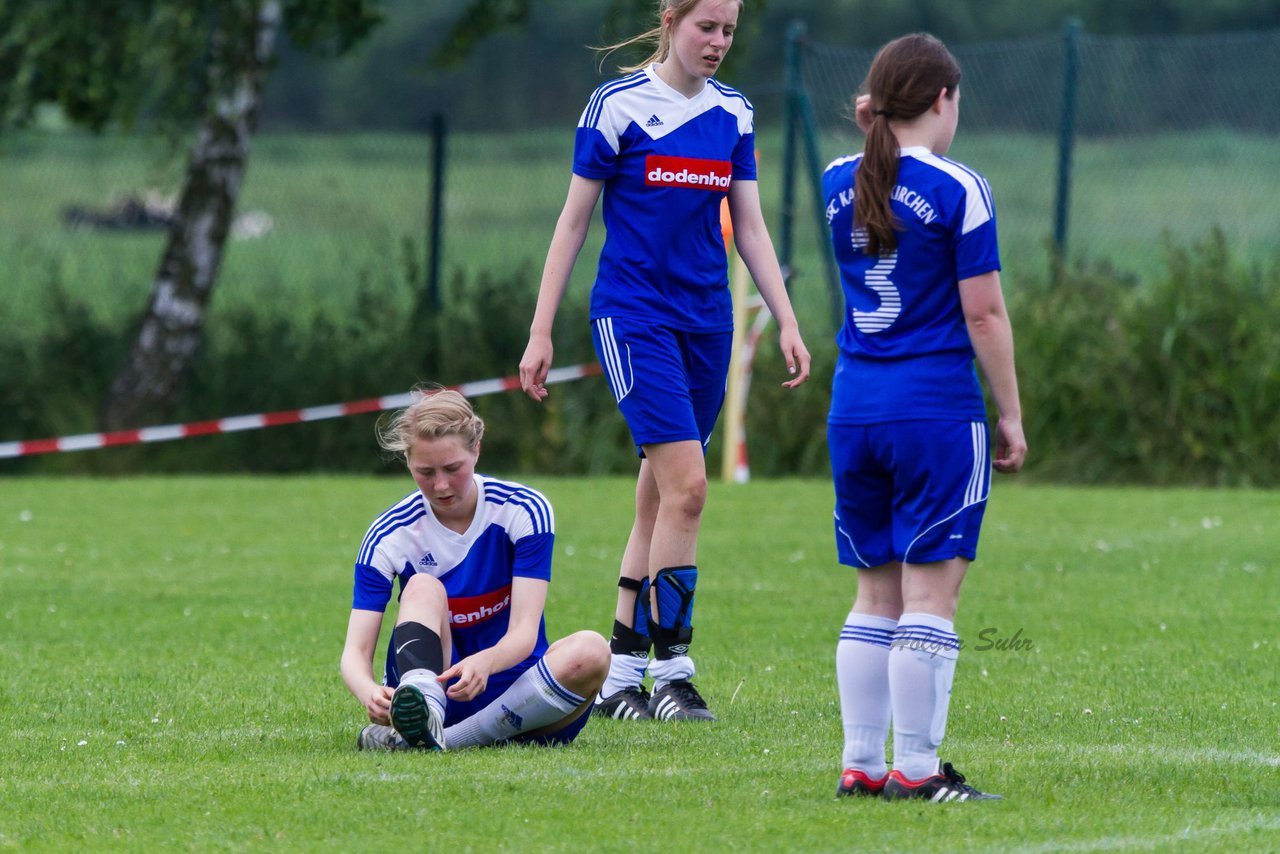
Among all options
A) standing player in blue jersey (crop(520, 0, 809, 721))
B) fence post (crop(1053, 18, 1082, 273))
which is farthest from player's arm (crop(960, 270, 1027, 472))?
fence post (crop(1053, 18, 1082, 273))

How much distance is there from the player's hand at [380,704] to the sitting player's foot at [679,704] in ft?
3.50

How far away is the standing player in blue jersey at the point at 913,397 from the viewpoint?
430 cm

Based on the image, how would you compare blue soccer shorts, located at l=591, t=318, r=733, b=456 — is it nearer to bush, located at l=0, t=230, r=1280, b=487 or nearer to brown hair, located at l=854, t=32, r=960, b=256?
brown hair, located at l=854, t=32, r=960, b=256

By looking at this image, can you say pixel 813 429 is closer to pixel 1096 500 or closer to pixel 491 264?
pixel 1096 500

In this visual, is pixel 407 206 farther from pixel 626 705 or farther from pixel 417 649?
pixel 417 649

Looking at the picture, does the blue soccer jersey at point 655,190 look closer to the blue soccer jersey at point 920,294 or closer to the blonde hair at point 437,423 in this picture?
the blonde hair at point 437,423

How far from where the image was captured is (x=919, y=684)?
4.28 meters

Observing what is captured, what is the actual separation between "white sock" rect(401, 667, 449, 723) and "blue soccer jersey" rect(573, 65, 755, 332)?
129cm

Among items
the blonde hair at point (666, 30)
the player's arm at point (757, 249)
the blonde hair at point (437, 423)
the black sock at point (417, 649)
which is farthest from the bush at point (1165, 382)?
the black sock at point (417, 649)

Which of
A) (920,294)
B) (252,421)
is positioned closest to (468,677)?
(920,294)

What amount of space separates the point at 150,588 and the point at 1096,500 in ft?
20.2

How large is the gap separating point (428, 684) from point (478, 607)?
0.40 meters

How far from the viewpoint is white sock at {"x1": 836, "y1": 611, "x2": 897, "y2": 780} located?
14.6ft

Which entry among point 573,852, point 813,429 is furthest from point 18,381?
point 573,852
